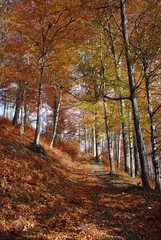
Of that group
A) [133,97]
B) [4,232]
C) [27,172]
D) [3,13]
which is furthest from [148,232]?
[3,13]

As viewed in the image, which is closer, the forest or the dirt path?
the dirt path

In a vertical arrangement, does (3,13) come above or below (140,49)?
above

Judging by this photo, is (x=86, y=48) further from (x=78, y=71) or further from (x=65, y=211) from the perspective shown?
(x=65, y=211)

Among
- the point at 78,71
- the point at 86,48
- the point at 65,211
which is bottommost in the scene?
the point at 65,211

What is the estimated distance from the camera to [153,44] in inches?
261

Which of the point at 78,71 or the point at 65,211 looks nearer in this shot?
the point at 65,211

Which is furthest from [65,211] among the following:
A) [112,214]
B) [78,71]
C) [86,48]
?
[86,48]

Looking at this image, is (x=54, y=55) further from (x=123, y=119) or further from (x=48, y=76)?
(x=123, y=119)

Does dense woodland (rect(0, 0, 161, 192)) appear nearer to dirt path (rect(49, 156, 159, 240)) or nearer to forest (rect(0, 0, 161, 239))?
forest (rect(0, 0, 161, 239))

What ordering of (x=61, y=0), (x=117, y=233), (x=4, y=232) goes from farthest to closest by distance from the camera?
(x=61, y=0) → (x=117, y=233) → (x=4, y=232)

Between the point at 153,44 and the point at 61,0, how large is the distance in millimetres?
6446

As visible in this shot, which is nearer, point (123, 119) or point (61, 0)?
point (61, 0)

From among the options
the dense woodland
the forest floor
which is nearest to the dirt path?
the forest floor

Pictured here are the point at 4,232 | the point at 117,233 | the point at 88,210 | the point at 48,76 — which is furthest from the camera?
the point at 48,76
